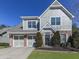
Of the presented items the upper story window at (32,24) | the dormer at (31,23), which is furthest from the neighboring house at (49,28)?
the upper story window at (32,24)

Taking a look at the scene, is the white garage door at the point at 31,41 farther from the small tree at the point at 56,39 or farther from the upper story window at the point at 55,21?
the upper story window at the point at 55,21

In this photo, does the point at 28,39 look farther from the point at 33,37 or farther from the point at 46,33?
the point at 46,33

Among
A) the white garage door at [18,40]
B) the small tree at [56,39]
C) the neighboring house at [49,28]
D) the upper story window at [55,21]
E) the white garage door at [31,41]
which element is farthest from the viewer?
the white garage door at [18,40]

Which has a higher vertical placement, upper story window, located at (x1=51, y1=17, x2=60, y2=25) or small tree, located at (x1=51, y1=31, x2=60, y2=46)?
upper story window, located at (x1=51, y1=17, x2=60, y2=25)

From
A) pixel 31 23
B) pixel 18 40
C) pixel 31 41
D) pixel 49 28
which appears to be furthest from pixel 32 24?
pixel 49 28

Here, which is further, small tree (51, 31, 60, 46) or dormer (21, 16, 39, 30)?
dormer (21, 16, 39, 30)

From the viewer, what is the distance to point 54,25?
3597cm

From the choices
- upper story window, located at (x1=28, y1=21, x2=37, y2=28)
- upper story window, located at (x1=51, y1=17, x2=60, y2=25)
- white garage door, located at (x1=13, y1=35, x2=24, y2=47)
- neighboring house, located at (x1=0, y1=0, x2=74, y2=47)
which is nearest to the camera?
neighboring house, located at (x1=0, y1=0, x2=74, y2=47)

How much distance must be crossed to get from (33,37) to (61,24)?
602 cm

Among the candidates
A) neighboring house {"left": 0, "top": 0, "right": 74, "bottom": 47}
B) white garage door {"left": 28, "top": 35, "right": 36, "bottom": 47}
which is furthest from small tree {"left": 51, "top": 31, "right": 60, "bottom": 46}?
white garage door {"left": 28, "top": 35, "right": 36, "bottom": 47}

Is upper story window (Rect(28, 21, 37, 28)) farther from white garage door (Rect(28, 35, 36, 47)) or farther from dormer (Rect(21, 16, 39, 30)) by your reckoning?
white garage door (Rect(28, 35, 36, 47))

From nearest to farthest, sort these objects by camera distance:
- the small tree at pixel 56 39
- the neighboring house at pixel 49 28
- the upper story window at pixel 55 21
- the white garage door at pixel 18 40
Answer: the small tree at pixel 56 39 → the neighboring house at pixel 49 28 → the upper story window at pixel 55 21 → the white garage door at pixel 18 40

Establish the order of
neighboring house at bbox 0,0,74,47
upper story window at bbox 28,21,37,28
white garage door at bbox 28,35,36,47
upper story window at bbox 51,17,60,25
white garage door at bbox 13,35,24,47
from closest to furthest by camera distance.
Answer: neighboring house at bbox 0,0,74,47 < upper story window at bbox 51,17,60,25 < white garage door at bbox 28,35,36,47 < white garage door at bbox 13,35,24,47 < upper story window at bbox 28,21,37,28

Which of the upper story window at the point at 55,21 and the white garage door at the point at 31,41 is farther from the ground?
the upper story window at the point at 55,21
